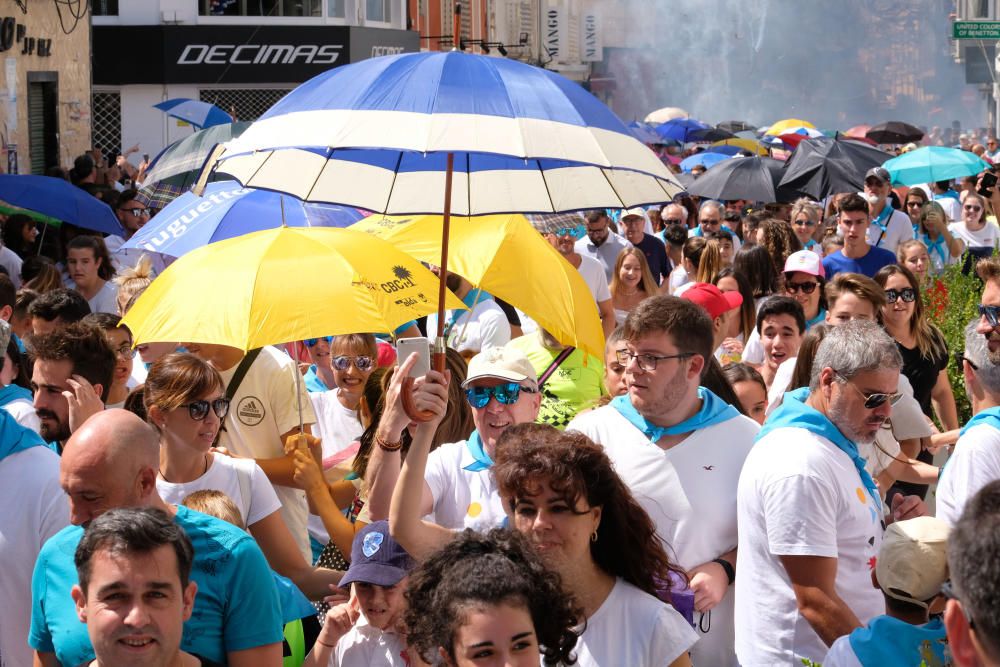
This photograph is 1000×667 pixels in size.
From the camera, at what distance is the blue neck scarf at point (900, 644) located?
368 centimetres

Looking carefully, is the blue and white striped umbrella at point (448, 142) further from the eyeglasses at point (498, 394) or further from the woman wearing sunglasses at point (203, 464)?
the woman wearing sunglasses at point (203, 464)

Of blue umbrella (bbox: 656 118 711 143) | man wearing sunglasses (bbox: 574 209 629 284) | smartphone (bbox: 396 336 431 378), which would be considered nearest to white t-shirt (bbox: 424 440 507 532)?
smartphone (bbox: 396 336 431 378)

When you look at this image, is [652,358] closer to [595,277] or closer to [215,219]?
[215,219]

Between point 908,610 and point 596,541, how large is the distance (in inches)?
34.7

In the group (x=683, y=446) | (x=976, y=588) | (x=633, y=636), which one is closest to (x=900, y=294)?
(x=683, y=446)

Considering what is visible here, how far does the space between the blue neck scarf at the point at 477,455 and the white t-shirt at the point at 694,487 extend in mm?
435

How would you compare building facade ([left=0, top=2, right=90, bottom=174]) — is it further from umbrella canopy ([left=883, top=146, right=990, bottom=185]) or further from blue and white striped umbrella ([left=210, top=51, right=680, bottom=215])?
blue and white striped umbrella ([left=210, top=51, right=680, bottom=215])

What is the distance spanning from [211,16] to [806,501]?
3149 cm

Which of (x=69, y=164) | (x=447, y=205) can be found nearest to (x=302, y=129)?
(x=447, y=205)

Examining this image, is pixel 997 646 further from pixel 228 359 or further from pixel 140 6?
Answer: pixel 140 6

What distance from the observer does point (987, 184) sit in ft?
64.2

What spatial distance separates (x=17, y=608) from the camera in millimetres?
4762

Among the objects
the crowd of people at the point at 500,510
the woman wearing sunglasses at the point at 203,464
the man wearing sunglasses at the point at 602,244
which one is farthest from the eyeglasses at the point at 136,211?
the woman wearing sunglasses at the point at 203,464

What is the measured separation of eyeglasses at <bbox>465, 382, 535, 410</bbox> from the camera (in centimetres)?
541
